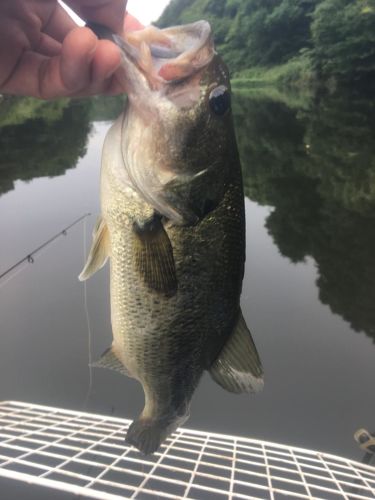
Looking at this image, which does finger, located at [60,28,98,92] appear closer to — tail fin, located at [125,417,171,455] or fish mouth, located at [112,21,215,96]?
fish mouth, located at [112,21,215,96]

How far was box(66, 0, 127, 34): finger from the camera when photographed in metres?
1.48

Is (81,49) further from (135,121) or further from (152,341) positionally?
(152,341)

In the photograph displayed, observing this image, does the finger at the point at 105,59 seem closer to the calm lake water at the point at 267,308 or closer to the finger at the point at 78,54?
the finger at the point at 78,54

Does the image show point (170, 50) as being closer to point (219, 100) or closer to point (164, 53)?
point (164, 53)

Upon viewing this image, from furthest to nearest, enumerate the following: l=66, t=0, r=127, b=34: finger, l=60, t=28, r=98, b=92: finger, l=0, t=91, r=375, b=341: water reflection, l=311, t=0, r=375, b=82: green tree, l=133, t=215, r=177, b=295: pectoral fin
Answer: l=311, t=0, r=375, b=82: green tree → l=0, t=91, r=375, b=341: water reflection → l=133, t=215, r=177, b=295: pectoral fin → l=66, t=0, r=127, b=34: finger → l=60, t=28, r=98, b=92: finger

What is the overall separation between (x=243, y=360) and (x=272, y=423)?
2968 mm

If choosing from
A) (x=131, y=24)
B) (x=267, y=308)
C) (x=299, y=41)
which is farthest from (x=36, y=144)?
(x=299, y=41)

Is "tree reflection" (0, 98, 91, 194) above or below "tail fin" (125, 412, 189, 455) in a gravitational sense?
above

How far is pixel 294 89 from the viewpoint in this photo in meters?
42.3

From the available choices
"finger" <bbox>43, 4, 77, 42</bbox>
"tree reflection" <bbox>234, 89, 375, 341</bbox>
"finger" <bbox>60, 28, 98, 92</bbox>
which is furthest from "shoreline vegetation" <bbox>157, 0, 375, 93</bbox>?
"finger" <bbox>60, 28, 98, 92</bbox>

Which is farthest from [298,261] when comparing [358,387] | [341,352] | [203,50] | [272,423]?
[203,50]

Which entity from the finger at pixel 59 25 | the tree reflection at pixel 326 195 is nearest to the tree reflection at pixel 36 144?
the tree reflection at pixel 326 195

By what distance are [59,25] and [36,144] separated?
58.9ft

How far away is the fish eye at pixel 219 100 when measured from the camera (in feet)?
5.13
